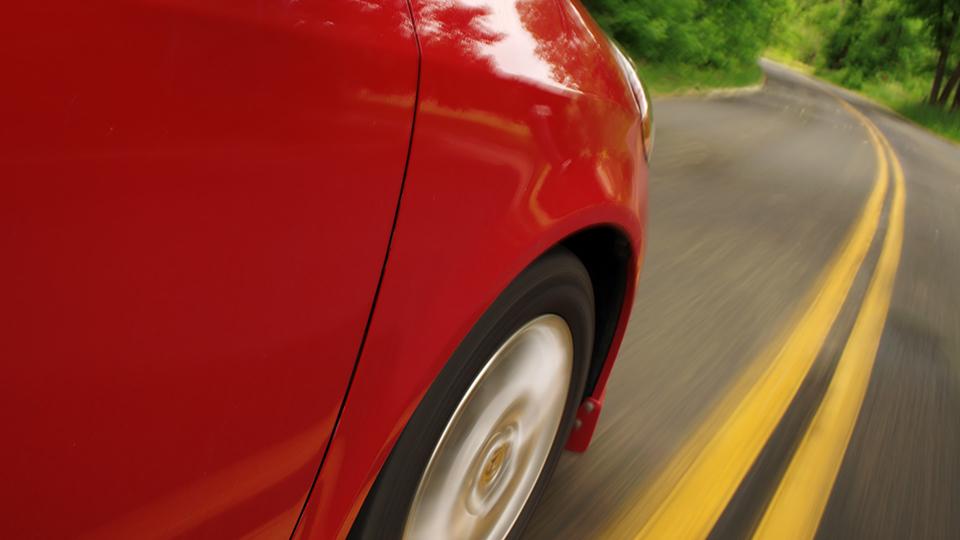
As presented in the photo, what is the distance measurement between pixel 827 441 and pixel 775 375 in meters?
0.50

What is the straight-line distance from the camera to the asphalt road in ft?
7.52

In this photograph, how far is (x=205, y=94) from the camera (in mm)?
759

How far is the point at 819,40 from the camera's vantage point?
67.8 metres

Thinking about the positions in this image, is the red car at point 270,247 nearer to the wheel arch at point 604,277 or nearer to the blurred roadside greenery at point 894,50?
the wheel arch at point 604,277

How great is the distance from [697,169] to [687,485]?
5245 millimetres

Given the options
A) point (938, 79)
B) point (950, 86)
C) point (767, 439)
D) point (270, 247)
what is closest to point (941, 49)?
point (938, 79)

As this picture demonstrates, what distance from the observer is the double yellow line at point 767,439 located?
2.20 meters

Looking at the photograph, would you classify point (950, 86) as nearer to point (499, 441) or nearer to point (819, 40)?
Answer: point (499, 441)

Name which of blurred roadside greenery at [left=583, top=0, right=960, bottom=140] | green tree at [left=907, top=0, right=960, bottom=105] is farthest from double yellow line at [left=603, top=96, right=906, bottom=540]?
green tree at [left=907, top=0, right=960, bottom=105]

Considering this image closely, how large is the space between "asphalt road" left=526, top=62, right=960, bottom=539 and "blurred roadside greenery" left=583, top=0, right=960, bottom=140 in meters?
7.18

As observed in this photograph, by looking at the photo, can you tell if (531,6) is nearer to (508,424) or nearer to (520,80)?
(520,80)

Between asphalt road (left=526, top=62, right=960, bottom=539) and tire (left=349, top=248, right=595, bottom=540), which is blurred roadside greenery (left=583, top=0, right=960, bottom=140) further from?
tire (left=349, top=248, right=595, bottom=540)

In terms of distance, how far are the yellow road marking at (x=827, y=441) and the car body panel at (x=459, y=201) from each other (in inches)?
53.2

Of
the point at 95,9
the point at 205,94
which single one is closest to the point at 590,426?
the point at 205,94
